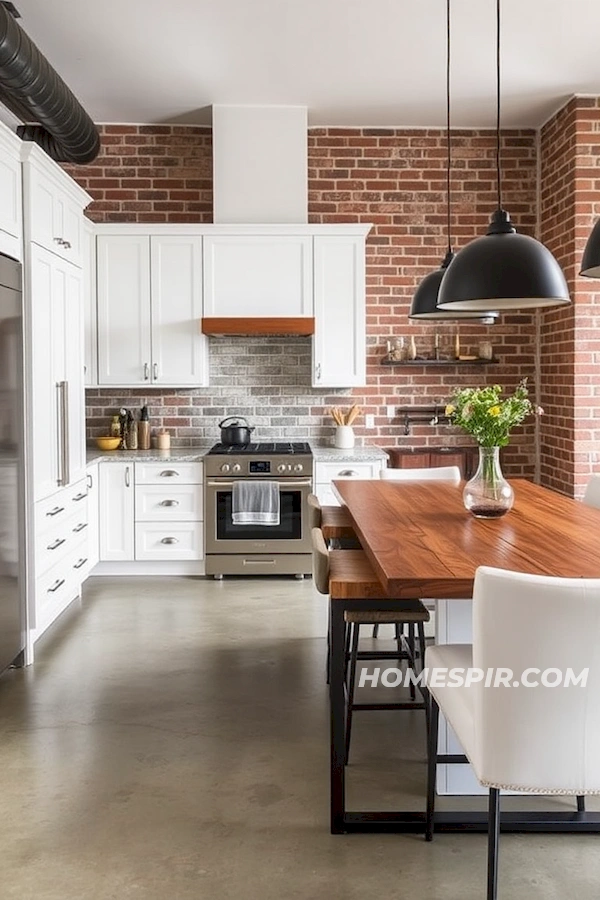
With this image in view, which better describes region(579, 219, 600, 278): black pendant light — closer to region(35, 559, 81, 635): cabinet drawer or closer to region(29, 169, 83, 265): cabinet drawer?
region(29, 169, 83, 265): cabinet drawer

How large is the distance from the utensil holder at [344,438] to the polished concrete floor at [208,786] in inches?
76.0

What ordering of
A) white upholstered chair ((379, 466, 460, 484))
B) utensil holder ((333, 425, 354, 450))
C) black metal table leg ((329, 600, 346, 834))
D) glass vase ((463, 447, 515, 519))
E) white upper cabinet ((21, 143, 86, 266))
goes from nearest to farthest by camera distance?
black metal table leg ((329, 600, 346, 834)) → glass vase ((463, 447, 515, 519)) → white upper cabinet ((21, 143, 86, 266)) → white upholstered chair ((379, 466, 460, 484)) → utensil holder ((333, 425, 354, 450))

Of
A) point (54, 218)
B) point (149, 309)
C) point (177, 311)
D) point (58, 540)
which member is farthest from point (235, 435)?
point (54, 218)

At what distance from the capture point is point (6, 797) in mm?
2875

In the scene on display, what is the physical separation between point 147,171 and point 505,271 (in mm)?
4274

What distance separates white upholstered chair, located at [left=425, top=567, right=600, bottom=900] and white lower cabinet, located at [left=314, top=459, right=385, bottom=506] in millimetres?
3942

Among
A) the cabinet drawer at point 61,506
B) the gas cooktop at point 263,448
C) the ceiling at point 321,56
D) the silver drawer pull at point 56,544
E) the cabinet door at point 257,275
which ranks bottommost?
the silver drawer pull at point 56,544

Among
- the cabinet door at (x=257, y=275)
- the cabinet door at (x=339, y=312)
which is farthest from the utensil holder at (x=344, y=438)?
the cabinet door at (x=257, y=275)

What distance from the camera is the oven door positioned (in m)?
5.89

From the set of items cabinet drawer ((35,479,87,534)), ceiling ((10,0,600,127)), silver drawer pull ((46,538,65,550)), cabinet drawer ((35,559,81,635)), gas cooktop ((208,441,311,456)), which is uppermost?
ceiling ((10,0,600,127))

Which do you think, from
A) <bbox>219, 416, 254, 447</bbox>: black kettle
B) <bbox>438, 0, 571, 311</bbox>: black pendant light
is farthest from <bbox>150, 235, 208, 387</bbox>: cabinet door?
<bbox>438, 0, 571, 311</bbox>: black pendant light

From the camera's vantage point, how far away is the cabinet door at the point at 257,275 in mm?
6043

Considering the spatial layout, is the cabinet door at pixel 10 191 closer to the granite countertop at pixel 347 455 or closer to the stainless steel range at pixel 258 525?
the stainless steel range at pixel 258 525

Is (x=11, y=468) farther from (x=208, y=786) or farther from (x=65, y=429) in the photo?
(x=208, y=786)
